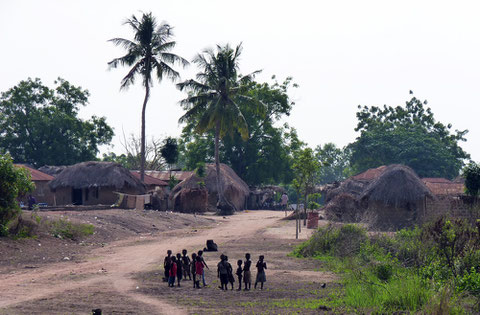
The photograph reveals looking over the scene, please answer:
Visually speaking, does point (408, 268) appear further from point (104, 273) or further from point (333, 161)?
point (333, 161)

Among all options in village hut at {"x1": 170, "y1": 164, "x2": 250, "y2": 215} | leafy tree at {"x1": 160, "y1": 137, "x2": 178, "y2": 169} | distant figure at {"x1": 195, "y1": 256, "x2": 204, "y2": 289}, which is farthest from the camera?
leafy tree at {"x1": 160, "y1": 137, "x2": 178, "y2": 169}

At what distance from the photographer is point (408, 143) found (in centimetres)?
6656

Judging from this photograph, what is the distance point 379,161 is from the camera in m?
70.4

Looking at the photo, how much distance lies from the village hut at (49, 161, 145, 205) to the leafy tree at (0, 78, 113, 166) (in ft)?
51.4

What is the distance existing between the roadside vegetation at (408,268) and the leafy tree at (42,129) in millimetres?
43510

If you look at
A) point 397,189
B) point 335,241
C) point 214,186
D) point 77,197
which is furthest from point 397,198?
point 77,197

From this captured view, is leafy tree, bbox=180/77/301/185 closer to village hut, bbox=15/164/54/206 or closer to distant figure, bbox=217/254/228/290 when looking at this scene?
village hut, bbox=15/164/54/206

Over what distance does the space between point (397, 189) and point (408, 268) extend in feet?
50.9

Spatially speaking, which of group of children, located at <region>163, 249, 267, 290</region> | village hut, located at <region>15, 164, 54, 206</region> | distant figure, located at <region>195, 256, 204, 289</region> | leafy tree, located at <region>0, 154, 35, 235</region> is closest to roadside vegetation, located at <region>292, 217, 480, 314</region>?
group of children, located at <region>163, 249, 267, 290</region>

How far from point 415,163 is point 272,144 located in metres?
18.2

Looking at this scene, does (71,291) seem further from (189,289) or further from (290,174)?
(290,174)

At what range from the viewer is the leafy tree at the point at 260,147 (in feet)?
192

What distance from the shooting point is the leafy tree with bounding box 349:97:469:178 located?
66.2m

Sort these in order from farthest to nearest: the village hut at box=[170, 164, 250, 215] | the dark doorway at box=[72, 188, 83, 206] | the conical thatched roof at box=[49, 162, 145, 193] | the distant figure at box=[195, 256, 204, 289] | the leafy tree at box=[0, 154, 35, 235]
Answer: the village hut at box=[170, 164, 250, 215] → the dark doorway at box=[72, 188, 83, 206] → the conical thatched roof at box=[49, 162, 145, 193] → the leafy tree at box=[0, 154, 35, 235] → the distant figure at box=[195, 256, 204, 289]
